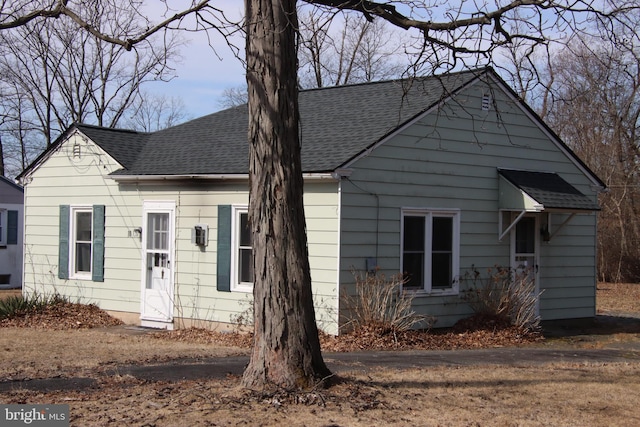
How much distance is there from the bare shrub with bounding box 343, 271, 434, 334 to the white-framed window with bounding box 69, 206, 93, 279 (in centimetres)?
710

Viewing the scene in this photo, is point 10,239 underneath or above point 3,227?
underneath

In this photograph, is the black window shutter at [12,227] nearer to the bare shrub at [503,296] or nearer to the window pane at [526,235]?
the bare shrub at [503,296]

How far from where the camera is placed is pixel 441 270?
50.8 feet

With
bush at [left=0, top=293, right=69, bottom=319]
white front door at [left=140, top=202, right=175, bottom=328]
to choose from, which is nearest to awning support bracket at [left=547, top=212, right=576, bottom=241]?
white front door at [left=140, top=202, right=175, bottom=328]

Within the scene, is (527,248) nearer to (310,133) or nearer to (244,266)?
(310,133)

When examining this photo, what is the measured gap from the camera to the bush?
17188mm

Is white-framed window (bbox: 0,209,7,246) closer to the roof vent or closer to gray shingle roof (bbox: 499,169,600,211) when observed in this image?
the roof vent

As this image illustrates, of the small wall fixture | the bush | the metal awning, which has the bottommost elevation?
the bush

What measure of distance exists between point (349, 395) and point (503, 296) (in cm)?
763

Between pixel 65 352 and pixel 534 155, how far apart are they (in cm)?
1035

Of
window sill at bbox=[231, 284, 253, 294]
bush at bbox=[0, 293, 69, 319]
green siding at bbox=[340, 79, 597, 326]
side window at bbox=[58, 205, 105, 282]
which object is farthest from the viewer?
side window at bbox=[58, 205, 105, 282]

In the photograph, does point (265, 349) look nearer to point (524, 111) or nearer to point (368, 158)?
point (368, 158)

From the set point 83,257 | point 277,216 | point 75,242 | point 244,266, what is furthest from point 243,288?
point 277,216

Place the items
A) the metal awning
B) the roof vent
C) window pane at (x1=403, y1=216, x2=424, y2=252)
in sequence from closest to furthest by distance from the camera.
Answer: window pane at (x1=403, y1=216, x2=424, y2=252), the metal awning, the roof vent
